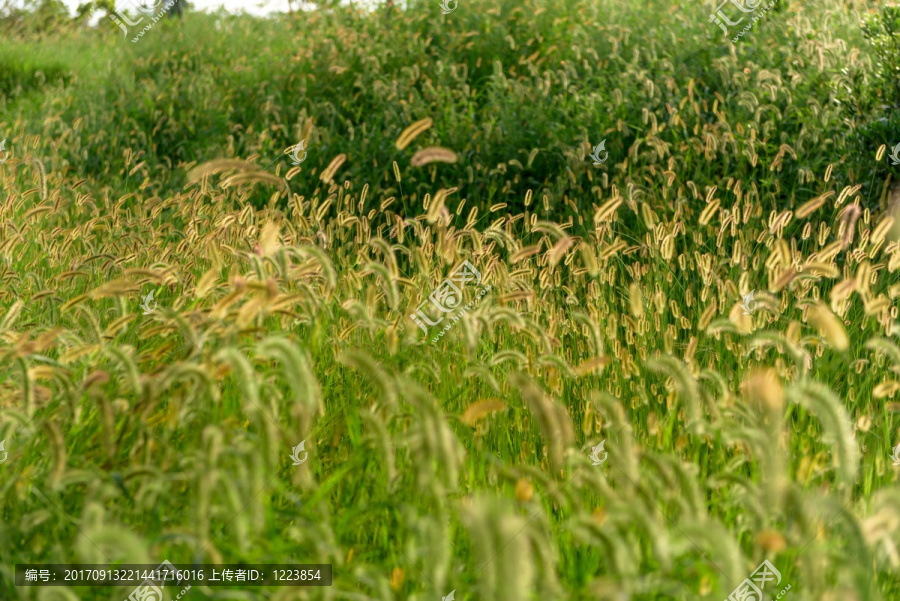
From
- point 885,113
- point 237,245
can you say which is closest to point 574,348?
point 237,245

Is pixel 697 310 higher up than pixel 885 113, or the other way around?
pixel 885 113

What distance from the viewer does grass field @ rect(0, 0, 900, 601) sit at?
1524mm

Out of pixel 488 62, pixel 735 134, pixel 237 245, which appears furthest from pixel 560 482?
pixel 488 62

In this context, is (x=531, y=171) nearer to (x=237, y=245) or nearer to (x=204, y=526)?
(x=237, y=245)

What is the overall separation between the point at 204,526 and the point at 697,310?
9.52 ft

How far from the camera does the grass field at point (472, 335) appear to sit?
5.00ft

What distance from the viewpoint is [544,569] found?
1.32m

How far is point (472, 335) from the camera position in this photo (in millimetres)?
2150

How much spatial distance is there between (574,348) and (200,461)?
259 cm

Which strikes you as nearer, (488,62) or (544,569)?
(544,569)

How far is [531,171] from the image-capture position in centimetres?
634

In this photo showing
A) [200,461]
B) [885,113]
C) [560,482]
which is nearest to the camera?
[200,461]

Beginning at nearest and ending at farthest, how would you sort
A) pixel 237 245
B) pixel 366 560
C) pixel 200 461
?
pixel 200 461 → pixel 366 560 → pixel 237 245

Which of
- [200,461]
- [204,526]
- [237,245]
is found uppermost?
[237,245]
